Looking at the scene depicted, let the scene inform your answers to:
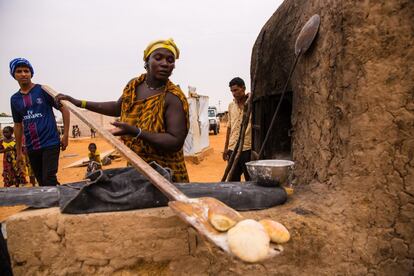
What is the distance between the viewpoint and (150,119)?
2170 millimetres

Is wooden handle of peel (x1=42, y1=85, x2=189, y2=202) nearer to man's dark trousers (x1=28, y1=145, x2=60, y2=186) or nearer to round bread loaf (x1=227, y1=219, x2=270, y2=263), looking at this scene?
round bread loaf (x1=227, y1=219, x2=270, y2=263)

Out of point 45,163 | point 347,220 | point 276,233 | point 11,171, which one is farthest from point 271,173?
point 11,171

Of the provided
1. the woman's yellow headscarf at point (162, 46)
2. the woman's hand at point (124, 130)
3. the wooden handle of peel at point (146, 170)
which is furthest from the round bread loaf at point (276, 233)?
the woman's yellow headscarf at point (162, 46)

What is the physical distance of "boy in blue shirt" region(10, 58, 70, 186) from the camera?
10.1ft

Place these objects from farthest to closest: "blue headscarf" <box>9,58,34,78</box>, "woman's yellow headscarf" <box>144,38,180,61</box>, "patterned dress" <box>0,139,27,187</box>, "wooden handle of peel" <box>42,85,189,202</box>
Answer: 1. "patterned dress" <box>0,139,27,187</box>
2. "blue headscarf" <box>9,58,34,78</box>
3. "woman's yellow headscarf" <box>144,38,180,61</box>
4. "wooden handle of peel" <box>42,85,189,202</box>

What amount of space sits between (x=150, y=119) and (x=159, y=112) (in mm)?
87

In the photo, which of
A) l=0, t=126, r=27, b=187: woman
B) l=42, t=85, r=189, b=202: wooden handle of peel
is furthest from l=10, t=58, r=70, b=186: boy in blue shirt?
l=0, t=126, r=27, b=187: woman

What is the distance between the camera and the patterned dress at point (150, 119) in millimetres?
2172

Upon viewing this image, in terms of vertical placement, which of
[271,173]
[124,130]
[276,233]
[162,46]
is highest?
[162,46]

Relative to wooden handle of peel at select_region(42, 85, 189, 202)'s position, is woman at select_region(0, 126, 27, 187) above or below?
below

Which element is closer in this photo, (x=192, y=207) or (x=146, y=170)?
(x=192, y=207)

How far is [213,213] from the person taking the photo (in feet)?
4.24

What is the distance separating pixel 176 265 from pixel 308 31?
215 centimetres

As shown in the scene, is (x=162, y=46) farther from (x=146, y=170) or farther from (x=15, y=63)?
(x=15, y=63)
